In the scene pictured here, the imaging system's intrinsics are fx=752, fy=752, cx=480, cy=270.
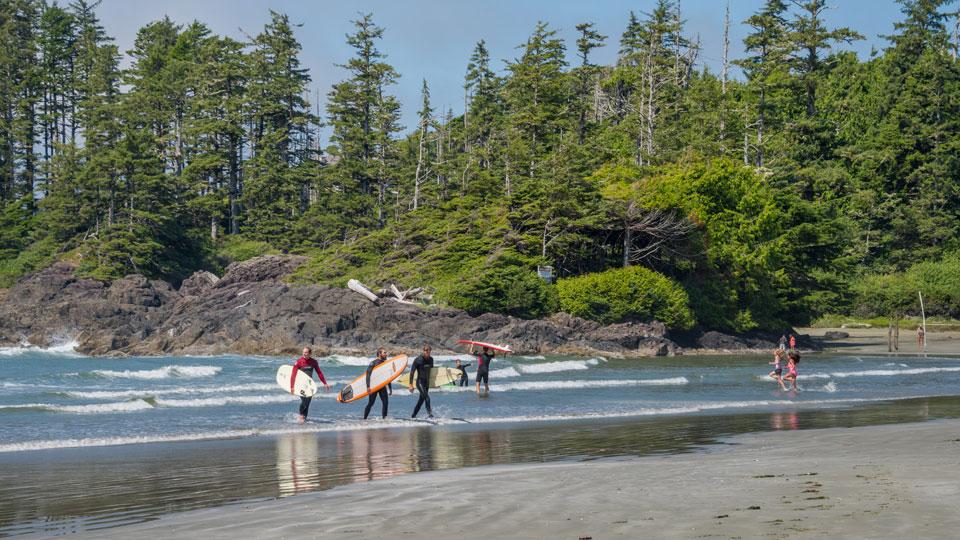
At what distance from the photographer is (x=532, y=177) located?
54625 millimetres

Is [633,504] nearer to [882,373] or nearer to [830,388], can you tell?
[830,388]

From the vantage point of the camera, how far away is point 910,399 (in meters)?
22.5

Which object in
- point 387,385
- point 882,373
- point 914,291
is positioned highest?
point 914,291

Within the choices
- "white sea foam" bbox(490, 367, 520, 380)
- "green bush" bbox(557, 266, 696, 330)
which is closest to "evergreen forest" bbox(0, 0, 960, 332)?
"green bush" bbox(557, 266, 696, 330)

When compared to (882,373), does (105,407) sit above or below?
above

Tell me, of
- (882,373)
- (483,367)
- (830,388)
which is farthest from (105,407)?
(882,373)

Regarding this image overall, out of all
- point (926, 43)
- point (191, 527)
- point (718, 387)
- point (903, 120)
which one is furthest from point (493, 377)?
point (926, 43)

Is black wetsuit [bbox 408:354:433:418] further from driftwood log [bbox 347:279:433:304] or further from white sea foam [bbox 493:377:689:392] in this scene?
driftwood log [bbox 347:279:433:304]

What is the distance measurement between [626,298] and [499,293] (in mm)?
7514

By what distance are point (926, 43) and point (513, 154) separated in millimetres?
52519

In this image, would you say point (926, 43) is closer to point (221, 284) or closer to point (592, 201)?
point (592, 201)

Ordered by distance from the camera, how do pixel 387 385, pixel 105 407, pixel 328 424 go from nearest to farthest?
pixel 328 424
pixel 387 385
pixel 105 407

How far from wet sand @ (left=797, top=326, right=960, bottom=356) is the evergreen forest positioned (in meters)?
3.41

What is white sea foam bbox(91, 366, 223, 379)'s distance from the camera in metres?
29.7
